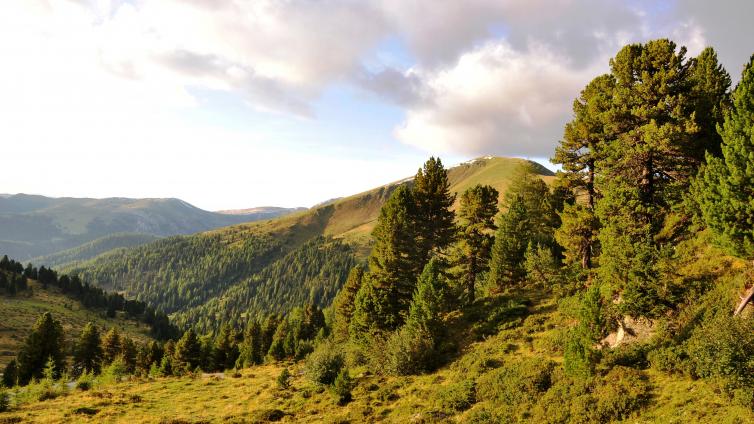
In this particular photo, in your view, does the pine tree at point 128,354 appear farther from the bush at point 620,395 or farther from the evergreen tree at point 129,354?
the bush at point 620,395

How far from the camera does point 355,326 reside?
45.1 metres

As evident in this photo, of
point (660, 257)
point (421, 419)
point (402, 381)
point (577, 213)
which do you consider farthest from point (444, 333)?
point (660, 257)

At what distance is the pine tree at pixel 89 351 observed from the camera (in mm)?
73750

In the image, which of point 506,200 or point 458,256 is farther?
point 506,200

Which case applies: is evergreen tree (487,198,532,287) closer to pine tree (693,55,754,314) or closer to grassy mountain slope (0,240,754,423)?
grassy mountain slope (0,240,754,423)

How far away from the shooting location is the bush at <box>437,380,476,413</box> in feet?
78.8

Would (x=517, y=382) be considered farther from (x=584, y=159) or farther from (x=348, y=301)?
(x=348, y=301)

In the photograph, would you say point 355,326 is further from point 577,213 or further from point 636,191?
point 636,191

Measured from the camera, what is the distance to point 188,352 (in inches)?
2931

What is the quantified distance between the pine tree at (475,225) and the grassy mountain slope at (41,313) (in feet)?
365

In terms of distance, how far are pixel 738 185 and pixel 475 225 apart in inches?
1145

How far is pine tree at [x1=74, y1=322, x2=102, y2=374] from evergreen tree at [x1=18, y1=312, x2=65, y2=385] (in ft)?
33.5

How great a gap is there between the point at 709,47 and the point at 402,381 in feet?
122

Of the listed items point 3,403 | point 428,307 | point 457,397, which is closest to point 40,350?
point 3,403
